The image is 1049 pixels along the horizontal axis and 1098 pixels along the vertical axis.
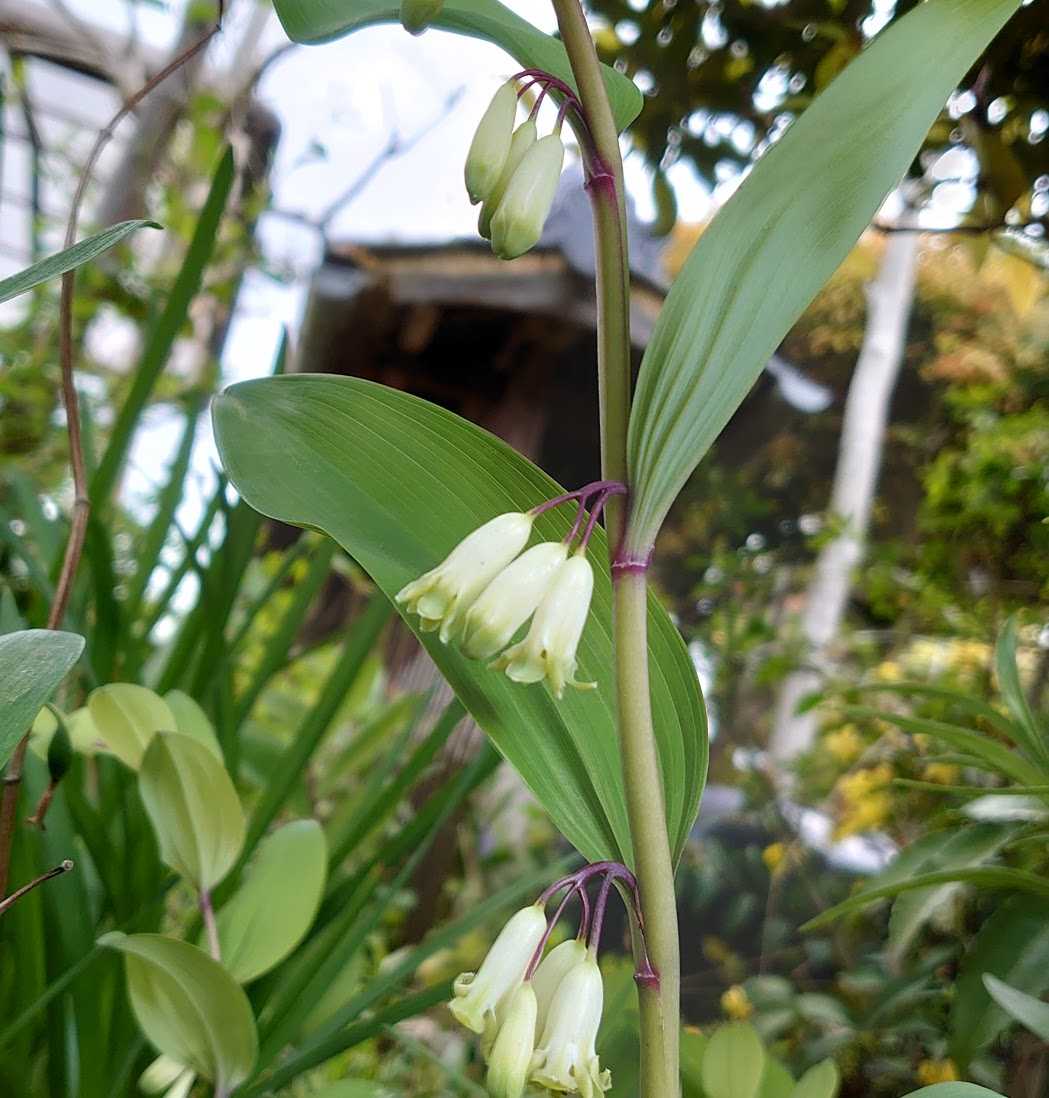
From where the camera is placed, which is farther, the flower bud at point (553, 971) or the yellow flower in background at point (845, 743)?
the yellow flower in background at point (845, 743)

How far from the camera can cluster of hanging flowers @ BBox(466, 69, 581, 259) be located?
0.20m

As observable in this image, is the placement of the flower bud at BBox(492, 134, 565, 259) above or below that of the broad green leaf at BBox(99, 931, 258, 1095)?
above

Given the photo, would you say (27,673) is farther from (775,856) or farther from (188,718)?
(775,856)

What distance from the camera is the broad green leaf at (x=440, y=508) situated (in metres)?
0.21

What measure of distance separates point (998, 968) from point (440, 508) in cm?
23

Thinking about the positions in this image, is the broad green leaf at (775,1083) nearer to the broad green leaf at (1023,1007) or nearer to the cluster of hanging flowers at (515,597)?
the broad green leaf at (1023,1007)

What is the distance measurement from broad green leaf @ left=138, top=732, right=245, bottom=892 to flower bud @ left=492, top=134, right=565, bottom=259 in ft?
0.54

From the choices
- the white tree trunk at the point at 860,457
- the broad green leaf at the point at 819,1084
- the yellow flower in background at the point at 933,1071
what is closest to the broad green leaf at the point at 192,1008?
the broad green leaf at the point at 819,1084

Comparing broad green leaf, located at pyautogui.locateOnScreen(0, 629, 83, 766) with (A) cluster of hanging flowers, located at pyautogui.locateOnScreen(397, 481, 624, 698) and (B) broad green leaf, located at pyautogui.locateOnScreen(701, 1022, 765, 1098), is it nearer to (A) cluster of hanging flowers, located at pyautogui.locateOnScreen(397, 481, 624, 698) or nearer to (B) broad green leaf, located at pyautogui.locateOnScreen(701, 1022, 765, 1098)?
(A) cluster of hanging flowers, located at pyautogui.locateOnScreen(397, 481, 624, 698)

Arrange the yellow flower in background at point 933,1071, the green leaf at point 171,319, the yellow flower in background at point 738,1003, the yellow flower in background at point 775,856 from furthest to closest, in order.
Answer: the yellow flower in background at point 775,856, the yellow flower in background at point 738,1003, the yellow flower in background at point 933,1071, the green leaf at point 171,319

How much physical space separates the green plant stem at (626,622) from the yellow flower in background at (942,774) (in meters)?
0.52

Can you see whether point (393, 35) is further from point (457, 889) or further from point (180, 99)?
point (457, 889)

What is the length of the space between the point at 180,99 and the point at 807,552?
4.67 ft

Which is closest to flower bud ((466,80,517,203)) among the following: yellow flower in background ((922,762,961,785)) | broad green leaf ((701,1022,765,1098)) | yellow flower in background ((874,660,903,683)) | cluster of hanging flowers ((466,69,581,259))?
cluster of hanging flowers ((466,69,581,259))
